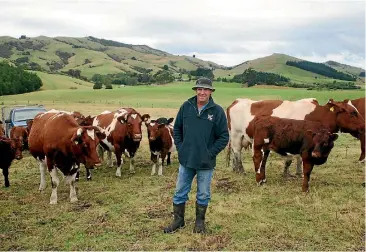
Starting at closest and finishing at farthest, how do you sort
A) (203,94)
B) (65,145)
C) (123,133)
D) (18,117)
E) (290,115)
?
(203,94) < (65,145) < (290,115) < (123,133) < (18,117)

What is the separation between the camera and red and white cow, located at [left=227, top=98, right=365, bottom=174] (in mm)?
11148

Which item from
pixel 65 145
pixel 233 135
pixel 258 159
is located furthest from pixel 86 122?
pixel 258 159

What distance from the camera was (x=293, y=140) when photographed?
980cm

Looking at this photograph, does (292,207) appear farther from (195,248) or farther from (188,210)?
(195,248)

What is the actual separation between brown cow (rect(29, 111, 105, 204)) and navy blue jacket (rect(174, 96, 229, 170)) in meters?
2.61

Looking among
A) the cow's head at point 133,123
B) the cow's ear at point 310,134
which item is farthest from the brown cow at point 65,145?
the cow's ear at point 310,134

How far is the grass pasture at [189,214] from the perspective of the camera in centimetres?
662

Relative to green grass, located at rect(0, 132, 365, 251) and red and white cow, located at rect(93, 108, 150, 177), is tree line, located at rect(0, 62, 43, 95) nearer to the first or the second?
red and white cow, located at rect(93, 108, 150, 177)

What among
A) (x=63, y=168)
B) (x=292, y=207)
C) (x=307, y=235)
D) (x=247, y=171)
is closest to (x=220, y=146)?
(x=307, y=235)

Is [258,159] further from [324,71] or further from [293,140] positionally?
[324,71]

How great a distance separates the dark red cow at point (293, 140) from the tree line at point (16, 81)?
69.9 metres

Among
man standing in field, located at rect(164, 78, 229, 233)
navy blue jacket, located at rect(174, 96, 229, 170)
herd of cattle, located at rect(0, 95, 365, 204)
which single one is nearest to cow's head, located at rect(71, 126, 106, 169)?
herd of cattle, located at rect(0, 95, 365, 204)

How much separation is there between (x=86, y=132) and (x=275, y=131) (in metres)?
4.54

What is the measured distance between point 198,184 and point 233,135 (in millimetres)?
5447
